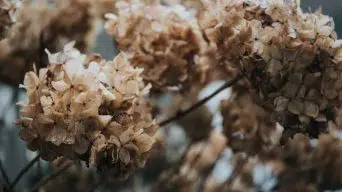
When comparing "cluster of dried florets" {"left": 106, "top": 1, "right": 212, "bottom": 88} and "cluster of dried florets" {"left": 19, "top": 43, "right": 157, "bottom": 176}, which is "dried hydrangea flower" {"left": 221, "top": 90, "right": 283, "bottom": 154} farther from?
"cluster of dried florets" {"left": 19, "top": 43, "right": 157, "bottom": 176}

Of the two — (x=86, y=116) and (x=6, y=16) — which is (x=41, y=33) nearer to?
(x=6, y=16)

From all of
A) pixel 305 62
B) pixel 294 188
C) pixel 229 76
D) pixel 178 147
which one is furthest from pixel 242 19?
pixel 178 147

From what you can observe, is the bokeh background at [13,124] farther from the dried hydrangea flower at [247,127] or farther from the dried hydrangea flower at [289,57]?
the dried hydrangea flower at [289,57]

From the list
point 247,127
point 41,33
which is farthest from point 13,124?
point 247,127

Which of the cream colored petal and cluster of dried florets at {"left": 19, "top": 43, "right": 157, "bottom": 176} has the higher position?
the cream colored petal

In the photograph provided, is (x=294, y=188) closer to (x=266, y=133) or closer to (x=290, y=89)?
(x=266, y=133)

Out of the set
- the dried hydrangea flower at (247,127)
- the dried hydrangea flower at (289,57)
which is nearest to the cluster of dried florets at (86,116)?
the dried hydrangea flower at (289,57)

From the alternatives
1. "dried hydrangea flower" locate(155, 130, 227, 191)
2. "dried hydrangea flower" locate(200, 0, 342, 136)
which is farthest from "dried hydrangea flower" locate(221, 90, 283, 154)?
"dried hydrangea flower" locate(200, 0, 342, 136)
